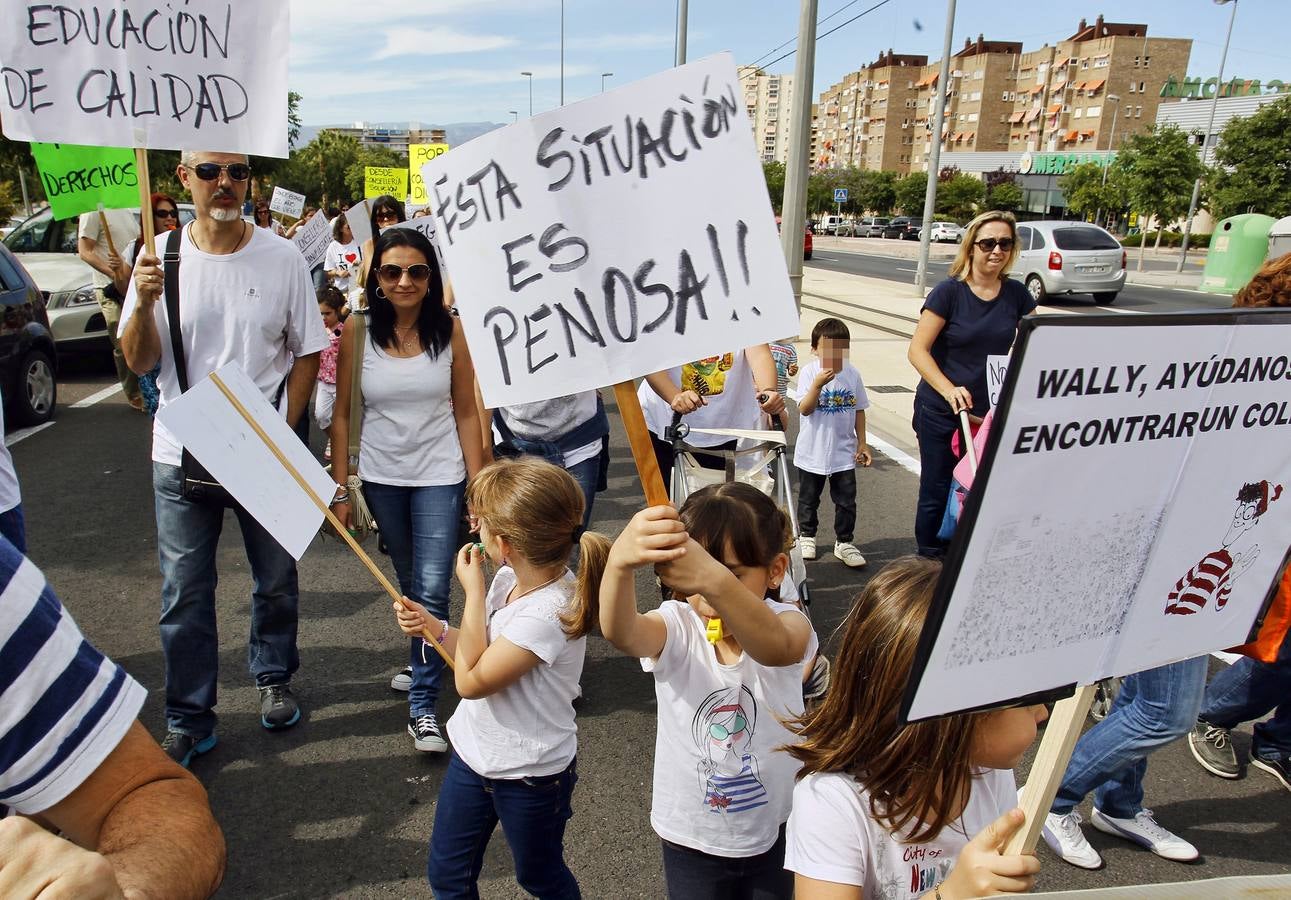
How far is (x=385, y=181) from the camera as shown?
1270 cm

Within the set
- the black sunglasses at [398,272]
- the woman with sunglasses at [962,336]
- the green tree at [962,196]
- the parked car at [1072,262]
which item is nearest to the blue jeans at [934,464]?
the woman with sunglasses at [962,336]

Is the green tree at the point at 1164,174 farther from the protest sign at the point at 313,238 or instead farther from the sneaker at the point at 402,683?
the sneaker at the point at 402,683

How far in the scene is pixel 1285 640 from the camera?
119 inches

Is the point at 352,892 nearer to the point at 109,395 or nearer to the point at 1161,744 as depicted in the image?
the point at 1161,744

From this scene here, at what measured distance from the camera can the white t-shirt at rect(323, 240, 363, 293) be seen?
33.2 feet

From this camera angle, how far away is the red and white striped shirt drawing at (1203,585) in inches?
54.7

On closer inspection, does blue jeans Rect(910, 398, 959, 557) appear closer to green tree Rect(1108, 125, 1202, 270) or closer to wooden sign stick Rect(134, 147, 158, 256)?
wooden sign stick Rect(134, 147, 158, 256)

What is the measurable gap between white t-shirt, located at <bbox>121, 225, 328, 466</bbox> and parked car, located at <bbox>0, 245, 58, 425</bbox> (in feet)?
18.2

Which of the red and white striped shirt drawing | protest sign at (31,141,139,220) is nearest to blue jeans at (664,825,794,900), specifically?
the red and white striped shirt drawing

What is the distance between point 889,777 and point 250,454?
1847 mm

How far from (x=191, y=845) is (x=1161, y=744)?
2.65m

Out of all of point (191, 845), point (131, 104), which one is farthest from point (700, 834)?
point (131, 104)

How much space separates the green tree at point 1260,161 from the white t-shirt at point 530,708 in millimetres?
34595

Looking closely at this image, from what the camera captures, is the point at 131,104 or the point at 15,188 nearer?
the point at 131,104
